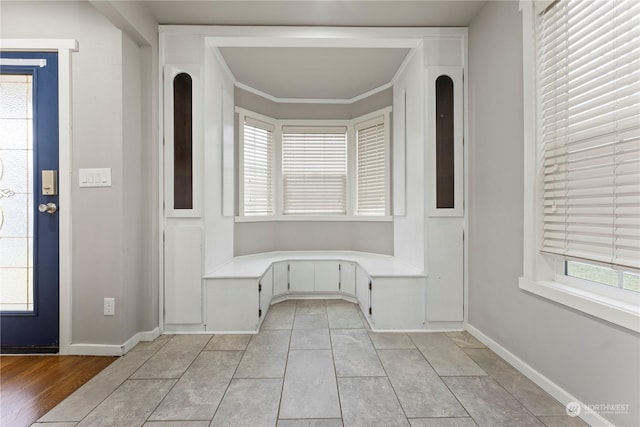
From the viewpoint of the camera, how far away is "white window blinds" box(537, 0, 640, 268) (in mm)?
1317

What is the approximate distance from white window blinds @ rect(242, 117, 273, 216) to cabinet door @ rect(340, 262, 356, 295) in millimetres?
1308

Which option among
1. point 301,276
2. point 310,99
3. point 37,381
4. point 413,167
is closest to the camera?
point 37,381

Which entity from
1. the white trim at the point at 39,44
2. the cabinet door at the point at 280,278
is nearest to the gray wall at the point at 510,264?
the cabinet door at the point at 280,278

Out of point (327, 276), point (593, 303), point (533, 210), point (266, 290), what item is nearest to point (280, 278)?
point (266, 290)

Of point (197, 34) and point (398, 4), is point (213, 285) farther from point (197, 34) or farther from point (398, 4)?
point (398, 4)

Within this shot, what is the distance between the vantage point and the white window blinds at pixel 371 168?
3.75 metres

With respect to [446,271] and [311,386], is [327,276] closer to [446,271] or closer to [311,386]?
[446,271]

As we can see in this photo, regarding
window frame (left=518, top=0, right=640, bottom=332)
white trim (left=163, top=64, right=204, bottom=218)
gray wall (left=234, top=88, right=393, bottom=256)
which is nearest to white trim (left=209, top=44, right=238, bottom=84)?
white trim (left=163, top=64, right=204, bottom=218)

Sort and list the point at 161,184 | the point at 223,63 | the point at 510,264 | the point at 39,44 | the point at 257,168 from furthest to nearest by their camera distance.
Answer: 1. the point at 257,168
2. the point at 223,63
3. the point at 161,184
4. the point at 39,44
5. the point at 510,264

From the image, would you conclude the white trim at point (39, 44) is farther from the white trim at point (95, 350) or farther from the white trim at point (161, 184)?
the white trim at point (95, 350)

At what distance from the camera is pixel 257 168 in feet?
12.7

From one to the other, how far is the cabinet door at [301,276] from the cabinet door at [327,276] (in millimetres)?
76

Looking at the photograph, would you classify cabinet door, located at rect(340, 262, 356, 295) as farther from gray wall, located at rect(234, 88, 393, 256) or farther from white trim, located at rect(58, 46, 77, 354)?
white trim, located at rect(58, 46, 77, 354)

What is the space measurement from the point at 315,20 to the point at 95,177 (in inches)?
87.7
